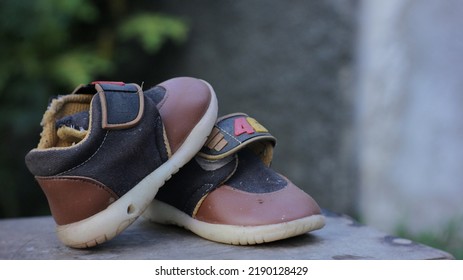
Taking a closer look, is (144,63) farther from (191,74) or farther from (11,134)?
(11,134)

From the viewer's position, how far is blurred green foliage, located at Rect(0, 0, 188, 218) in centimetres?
240

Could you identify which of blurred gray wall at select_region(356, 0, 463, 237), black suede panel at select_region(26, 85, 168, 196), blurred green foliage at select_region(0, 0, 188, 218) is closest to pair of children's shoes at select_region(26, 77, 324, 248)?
black suede panel at select_region(26, 85, 168, 196)

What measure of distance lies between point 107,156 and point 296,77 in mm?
1422

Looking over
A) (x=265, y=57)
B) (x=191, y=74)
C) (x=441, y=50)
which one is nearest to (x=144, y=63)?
(x=191, y=74)

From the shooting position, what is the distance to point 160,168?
119 centimetres

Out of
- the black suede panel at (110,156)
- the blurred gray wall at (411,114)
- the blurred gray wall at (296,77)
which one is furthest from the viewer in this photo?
the blurred gray wall at (296,77)

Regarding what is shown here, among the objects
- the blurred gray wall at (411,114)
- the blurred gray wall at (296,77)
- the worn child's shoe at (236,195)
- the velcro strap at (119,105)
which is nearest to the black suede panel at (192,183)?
the worn child's shoe at (236,195)

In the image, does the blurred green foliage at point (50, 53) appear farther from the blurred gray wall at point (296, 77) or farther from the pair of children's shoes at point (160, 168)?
the pair of children's shoes at point (160, 168)

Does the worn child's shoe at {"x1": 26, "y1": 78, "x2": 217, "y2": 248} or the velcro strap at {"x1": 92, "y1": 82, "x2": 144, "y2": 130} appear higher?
the velcro strap at {"x1": 92, "y1": 82, "x2": 144, "y2": 130}

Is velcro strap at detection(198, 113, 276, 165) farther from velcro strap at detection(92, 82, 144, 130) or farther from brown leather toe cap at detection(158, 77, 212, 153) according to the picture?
velcro strap at detection(92, 82, 144, 130)

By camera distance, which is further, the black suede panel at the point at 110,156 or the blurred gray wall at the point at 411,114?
the blurred gray wall at the point at 411,114

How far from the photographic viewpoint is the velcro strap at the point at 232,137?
4.04ft
